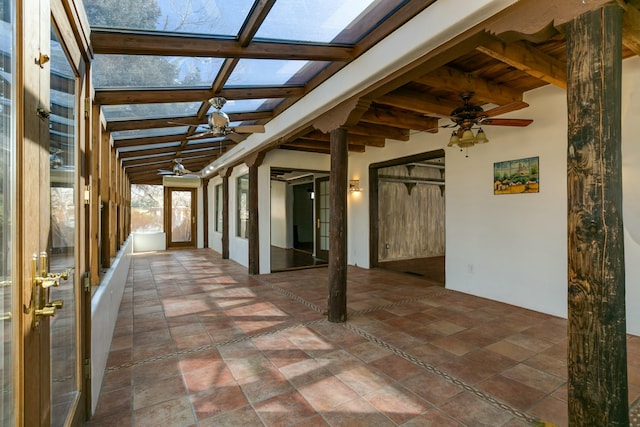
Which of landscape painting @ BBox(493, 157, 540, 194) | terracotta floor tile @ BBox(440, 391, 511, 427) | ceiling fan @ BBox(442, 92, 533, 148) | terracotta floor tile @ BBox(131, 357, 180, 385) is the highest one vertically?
ceiling fan @ BBox(442, 92, 533, 148)

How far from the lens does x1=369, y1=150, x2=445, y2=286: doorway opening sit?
688cm

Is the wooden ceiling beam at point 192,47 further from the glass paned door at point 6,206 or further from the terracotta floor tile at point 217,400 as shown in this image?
the terracotta floor tile at point 217,400

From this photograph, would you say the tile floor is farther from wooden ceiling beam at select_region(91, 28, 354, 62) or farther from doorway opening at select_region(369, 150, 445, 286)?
wooden ceiling beam at select_region(91, 28, 354, 62)

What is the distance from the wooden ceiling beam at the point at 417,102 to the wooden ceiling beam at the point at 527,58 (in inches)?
42.8

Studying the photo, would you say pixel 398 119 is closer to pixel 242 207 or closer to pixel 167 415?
pixel 167 415

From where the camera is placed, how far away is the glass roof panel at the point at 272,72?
10.3 ft

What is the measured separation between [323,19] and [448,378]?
10.2ft

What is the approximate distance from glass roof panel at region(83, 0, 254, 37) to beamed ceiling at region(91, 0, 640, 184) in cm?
8

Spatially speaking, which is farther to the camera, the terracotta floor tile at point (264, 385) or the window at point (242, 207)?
the window at point (242, 207)

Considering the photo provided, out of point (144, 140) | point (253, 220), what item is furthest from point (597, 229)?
point (144, 140)

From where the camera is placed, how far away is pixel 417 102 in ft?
12.8

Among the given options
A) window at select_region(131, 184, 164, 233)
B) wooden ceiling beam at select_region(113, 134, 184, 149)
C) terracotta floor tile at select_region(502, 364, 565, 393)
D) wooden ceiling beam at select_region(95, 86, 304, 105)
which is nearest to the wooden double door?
wooden ceiling beam at select_region(95, 86, 304, 105)

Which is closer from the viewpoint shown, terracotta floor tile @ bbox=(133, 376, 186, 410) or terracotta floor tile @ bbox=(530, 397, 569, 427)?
terracotta floor tile @ bbox=(530, 397, 569, 427)

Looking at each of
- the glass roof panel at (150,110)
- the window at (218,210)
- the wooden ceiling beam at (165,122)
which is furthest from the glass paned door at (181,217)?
the glass roof panel at (150,110)
